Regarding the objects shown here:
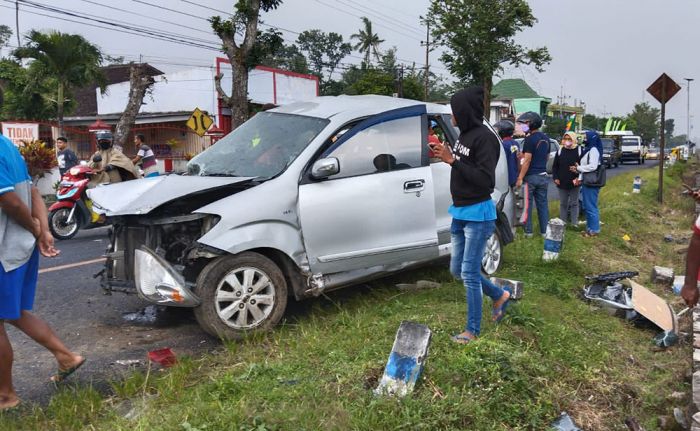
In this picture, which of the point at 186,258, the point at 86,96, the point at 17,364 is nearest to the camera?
the point at 17,364

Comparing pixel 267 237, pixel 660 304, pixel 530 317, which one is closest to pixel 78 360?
pixel 267 237

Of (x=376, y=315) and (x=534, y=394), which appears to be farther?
(x=376, y=315)

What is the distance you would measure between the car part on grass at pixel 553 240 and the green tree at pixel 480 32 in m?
23.9

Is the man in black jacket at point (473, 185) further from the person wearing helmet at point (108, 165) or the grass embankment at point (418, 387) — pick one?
the person wearing helmet at point (108, 165)

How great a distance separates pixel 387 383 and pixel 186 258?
1972mm

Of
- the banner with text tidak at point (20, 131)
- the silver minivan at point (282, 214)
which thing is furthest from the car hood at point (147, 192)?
the banner with text tidak at point (20, 131)

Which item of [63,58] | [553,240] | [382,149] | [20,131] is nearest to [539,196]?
[553,240]

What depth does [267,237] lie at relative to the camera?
14.9 feet

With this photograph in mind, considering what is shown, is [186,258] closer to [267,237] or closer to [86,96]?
[267,237]

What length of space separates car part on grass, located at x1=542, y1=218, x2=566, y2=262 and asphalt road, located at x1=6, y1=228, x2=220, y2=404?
13.9 feet

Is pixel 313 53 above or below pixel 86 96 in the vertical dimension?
above

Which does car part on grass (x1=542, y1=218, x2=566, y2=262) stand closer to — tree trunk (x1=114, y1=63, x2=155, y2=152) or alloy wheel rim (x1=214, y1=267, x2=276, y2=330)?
alloy wheel rim (x1=214, y1=267, x2=276, y2=330)

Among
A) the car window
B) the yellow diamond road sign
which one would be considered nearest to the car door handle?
the car window

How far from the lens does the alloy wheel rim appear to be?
4406 mm
